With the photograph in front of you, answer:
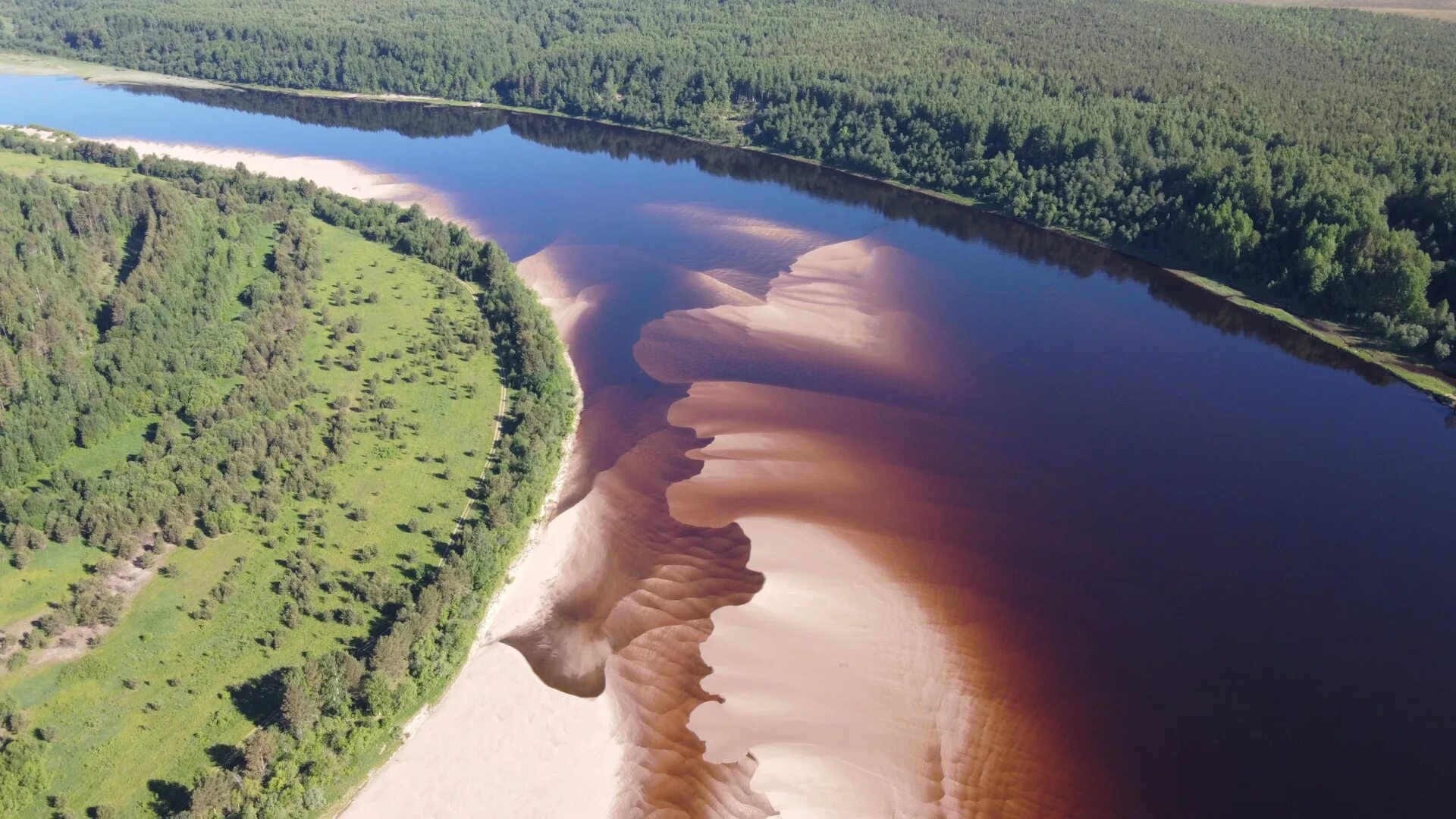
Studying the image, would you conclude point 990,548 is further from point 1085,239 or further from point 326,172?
point 326,172

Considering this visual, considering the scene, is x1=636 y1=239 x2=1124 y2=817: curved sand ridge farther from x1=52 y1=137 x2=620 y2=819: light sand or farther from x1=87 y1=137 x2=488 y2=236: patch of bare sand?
x1=87 y1=137 x2=488 y2=236: patch of bare sand

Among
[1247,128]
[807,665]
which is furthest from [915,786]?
[1247,128]

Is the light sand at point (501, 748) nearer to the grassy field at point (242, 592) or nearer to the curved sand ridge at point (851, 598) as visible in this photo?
the grassy field at point (242, 592)

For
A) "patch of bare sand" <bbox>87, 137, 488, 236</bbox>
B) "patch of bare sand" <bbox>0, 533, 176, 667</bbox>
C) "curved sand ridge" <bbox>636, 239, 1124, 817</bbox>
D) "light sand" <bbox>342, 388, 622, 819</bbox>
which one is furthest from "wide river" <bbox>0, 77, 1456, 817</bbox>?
"patch of bare sand" <bbox>87, 137, 488, 236</bbox>

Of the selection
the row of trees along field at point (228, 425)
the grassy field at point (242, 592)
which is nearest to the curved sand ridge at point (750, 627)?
the row of trees along field at point (228, 425)

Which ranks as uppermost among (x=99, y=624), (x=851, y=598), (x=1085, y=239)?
(x=1085, y=239)

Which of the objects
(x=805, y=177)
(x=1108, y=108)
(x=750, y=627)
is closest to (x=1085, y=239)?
(x=1108, y=108)

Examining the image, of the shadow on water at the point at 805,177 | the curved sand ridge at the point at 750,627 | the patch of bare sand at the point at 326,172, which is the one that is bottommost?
the curved sand ridge at the point at 750,627
